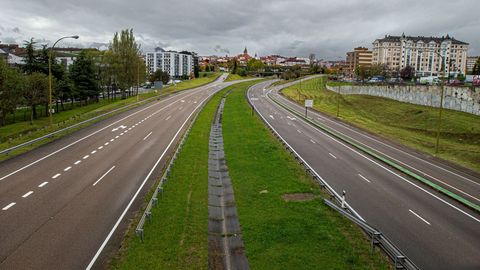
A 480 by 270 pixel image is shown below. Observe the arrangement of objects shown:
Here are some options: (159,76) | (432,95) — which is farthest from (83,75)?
(159,76)

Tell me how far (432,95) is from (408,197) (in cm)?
5361

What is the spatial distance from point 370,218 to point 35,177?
1815 centimetres

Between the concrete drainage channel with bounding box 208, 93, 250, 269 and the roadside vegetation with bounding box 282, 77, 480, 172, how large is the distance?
19.4 metres

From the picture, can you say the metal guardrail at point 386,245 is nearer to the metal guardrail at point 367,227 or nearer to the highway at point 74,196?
the metal guardrail at point 367,227

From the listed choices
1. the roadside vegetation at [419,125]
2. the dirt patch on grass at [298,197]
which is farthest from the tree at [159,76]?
the dirt patch on grass at [298,197]

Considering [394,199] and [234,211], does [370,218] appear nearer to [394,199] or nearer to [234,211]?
[394,199]

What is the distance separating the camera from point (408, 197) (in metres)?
21.2

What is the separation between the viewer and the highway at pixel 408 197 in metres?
14.7

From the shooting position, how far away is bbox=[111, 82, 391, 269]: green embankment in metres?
13.0

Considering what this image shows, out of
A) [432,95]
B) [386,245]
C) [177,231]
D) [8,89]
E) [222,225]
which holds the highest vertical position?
[432,95]

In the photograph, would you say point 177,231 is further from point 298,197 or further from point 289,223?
point 298,197

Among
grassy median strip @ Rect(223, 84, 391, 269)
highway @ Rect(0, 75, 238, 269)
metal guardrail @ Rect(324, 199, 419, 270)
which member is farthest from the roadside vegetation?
highway @ Rect(0, 75, 238, 269)

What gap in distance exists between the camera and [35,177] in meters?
21.7

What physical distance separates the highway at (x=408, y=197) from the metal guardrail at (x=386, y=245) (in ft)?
3.24
